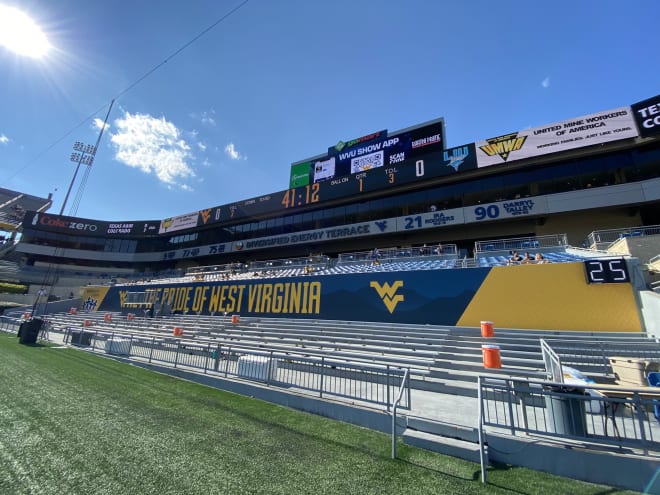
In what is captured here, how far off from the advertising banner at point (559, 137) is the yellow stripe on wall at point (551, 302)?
13.3 metres

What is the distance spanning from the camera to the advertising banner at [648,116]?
17058mm

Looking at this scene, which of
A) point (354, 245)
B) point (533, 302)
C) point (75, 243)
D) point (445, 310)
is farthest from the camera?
point (75, 243)

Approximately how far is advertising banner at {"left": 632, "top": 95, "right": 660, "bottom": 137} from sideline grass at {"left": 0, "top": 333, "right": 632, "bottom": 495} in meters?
23.3

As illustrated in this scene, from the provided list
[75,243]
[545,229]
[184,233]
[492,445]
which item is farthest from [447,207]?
[75,243]

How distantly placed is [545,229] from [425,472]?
2357 centimetres

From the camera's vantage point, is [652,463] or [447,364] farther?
[447,364]

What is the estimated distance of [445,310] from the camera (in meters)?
12.9

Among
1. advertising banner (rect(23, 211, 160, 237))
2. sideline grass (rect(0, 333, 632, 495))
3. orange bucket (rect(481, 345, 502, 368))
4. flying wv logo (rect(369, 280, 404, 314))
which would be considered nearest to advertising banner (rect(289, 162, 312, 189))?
flying wv logo (rect(369, 280, 404, 314))

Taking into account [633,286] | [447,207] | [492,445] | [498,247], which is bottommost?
[492,445]

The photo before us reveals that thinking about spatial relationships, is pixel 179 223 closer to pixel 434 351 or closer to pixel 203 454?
pixel 434 351

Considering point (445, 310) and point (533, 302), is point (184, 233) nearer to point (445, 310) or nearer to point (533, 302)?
point (445, 310)

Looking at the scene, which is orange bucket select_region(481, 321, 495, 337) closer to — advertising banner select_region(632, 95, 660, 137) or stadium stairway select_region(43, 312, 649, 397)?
stadium stairway select_region(43, 312, 649, 397)

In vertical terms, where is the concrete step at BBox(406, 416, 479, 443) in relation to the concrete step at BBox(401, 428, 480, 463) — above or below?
above

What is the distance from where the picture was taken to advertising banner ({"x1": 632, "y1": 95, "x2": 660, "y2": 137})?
672 inches
